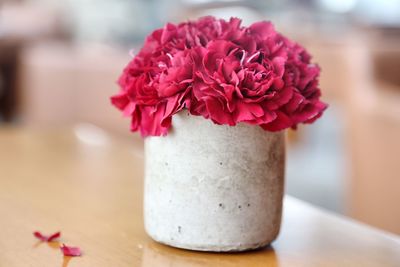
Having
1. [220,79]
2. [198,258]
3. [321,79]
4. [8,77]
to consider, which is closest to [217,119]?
[220,79]

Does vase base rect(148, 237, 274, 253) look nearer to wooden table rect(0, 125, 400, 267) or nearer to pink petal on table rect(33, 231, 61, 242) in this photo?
wooden table rect(0, 125, 400, 267)

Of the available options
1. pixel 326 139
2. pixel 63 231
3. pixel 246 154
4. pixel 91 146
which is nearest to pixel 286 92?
pixel 246 154

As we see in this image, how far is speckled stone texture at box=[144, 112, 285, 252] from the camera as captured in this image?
68cm

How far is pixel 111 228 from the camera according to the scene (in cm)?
80

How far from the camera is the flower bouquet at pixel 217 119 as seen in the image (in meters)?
0.64

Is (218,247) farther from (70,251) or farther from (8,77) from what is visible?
(8,77)

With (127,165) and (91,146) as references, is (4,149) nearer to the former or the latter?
(91,146)

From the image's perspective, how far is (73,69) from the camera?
136 inches

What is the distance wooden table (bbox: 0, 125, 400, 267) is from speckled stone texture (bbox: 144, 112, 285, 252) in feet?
0.07

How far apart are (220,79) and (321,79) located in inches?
112

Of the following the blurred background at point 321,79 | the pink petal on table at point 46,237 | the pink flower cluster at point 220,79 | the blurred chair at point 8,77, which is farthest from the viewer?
the blurred chair at point 8,77

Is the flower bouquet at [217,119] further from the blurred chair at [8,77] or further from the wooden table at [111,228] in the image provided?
the blurred chair at [8,77]

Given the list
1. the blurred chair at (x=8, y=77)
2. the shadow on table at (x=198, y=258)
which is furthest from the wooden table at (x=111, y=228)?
the blurred chair at (x=8, y=77)

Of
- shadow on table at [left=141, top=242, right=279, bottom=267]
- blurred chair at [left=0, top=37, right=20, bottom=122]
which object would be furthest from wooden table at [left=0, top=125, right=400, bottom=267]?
blurred chair at [left=0, top=37, right=20, bottom=122]
